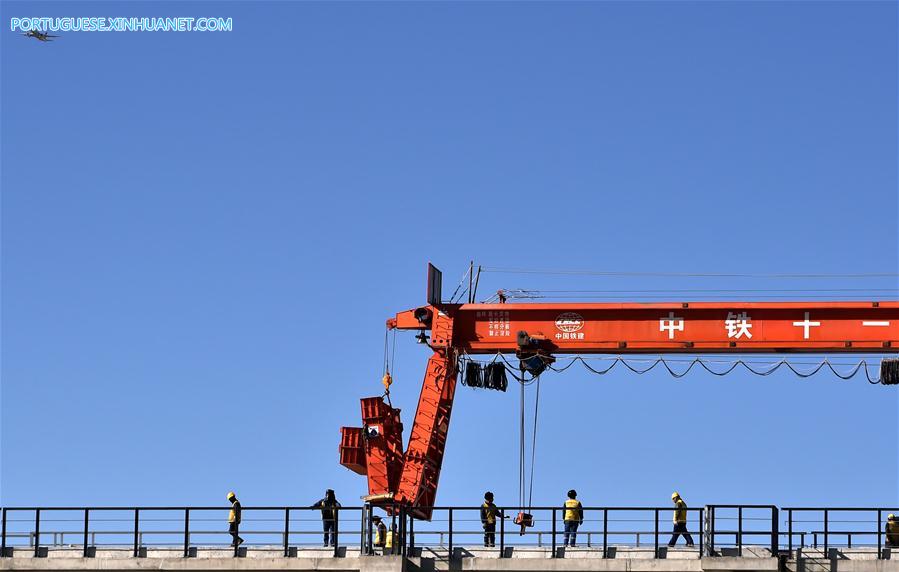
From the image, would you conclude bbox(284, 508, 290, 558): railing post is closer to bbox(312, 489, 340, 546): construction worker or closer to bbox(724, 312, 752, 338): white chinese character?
bbox(312, 489, 340, 546): construction worker

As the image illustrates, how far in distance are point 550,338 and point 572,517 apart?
18.9ft

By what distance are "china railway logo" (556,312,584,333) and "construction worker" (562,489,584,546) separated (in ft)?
17.4

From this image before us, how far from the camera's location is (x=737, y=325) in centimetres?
4978

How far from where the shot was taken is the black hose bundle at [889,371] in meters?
49.0

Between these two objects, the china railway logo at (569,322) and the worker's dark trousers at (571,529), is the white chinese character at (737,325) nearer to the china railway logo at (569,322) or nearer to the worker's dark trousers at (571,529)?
the china railway logo at (569,322)

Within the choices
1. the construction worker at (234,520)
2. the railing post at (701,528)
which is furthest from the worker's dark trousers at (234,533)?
the railing post at (701,528)

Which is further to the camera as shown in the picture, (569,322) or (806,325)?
(569,322)

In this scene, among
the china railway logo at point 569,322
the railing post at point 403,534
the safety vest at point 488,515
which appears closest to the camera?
the railing post at point 403,534

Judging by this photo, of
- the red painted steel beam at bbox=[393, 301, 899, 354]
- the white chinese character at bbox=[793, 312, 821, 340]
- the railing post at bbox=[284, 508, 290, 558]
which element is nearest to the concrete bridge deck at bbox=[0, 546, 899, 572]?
the railing post at bbox=[284, 508, 290, 558]

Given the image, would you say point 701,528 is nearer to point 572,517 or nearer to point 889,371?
point 572,517

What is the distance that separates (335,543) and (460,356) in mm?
6772

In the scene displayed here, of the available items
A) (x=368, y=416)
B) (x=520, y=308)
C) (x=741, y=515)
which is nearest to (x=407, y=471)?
(x=368, y=416)

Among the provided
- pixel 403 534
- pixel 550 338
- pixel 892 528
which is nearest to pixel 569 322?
pixel 550 338

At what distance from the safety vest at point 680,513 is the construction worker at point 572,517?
2021 mm
